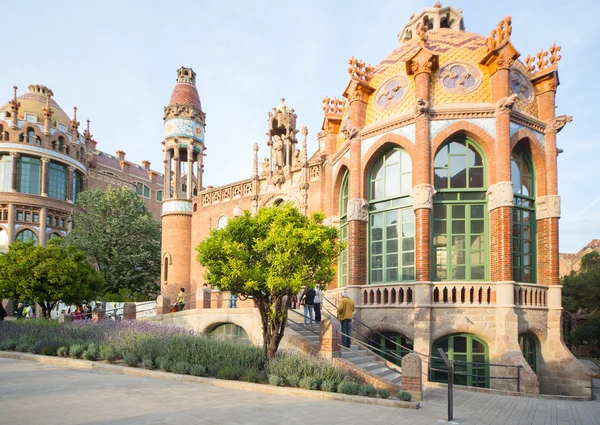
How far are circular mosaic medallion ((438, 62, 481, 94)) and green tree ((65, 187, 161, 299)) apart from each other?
22365 millimetres

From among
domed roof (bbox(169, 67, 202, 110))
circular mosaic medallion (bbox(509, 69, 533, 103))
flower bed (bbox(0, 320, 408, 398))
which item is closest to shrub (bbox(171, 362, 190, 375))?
flower bed (bbox(0, 320, 408, 398))

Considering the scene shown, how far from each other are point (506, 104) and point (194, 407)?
498 inches

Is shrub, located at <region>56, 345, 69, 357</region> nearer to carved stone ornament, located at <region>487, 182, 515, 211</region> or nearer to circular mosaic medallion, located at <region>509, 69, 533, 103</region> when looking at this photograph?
carved stone ornament, located at <region>487, 182, 515, 211</region>

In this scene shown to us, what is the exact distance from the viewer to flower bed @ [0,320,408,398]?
34.8 feet

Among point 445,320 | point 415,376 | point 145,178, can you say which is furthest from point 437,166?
point 145,178

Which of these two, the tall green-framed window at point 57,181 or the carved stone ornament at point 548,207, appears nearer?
the carved stone ornament at point 548,207

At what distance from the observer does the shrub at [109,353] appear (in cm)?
1289

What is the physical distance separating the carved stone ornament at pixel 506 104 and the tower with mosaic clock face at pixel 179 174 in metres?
19.3

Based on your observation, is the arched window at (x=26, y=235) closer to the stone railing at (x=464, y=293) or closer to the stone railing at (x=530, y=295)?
the stone railing at (x=464, y=293)

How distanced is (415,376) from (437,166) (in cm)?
778

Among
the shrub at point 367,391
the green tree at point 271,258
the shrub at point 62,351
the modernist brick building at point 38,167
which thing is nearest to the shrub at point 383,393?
the shrub at point 367,391

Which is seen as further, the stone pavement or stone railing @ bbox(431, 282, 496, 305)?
stone railing @ bbox(431, 282, 496, 305)

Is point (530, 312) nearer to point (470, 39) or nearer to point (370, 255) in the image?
point (370, 255)

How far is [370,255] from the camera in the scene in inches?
668
